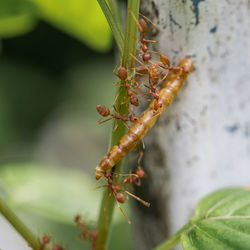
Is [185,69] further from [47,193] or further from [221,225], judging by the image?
[47,193]

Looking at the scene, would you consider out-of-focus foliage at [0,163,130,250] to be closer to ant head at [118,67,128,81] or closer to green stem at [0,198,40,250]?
green stem at [0,198,40,250]

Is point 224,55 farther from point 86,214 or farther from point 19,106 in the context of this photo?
point 19,106

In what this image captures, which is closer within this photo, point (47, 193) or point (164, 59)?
point (164, 59)

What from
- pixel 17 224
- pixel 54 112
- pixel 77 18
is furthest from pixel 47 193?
pixel 54 112

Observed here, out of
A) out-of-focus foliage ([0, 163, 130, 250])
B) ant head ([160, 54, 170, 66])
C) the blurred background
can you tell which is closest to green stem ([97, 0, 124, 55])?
ant head ([160, 54, 170, 66])

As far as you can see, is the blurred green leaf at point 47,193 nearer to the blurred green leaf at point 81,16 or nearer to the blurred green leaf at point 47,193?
the blurred green leaf at point 47,193

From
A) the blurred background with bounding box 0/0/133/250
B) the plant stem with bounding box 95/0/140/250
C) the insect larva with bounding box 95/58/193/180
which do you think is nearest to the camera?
the plant stem with bounding box 95/0/140/250

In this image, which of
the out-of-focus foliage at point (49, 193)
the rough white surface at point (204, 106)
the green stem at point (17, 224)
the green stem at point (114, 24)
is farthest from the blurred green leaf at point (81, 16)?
the green stem at point (17, 224)
